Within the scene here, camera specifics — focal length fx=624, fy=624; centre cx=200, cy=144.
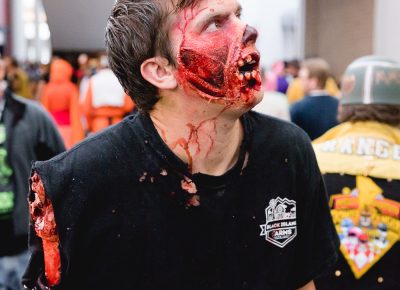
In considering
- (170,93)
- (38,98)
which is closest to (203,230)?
(170,93)

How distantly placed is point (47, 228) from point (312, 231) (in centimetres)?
91

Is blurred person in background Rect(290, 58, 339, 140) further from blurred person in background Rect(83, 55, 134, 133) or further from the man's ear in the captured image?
the man's ear

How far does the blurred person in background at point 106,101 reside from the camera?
6852mm

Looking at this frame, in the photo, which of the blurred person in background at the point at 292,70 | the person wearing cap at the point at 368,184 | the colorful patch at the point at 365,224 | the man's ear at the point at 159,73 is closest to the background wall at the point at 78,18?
the man's ear at the point at 159,73

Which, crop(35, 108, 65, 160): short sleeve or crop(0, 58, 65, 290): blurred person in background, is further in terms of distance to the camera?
crop(35, 108, 65, 160): short sleeve

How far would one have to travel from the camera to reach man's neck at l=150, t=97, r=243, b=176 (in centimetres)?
205

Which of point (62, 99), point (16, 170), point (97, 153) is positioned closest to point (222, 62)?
point (97, 153)

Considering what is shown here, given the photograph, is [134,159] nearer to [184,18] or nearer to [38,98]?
[184,18]

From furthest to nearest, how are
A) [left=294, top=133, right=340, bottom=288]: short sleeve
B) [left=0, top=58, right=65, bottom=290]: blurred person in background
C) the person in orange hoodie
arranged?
the person in orange hoodie, [left=0, top=58, right=65, bottom=290]: blurred person in background, [left=294, top=133, right=340, bottom=288]: short sleeve

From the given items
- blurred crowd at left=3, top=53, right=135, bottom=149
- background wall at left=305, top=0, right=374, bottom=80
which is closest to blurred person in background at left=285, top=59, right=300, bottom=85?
background wall at left=305, top=0, right=374, bottom=80

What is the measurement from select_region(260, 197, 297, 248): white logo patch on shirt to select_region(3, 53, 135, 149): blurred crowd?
4.84 m

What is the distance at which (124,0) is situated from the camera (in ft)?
6.61

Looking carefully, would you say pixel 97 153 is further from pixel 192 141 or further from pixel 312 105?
pixel 312 105

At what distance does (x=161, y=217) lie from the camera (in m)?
1.96
